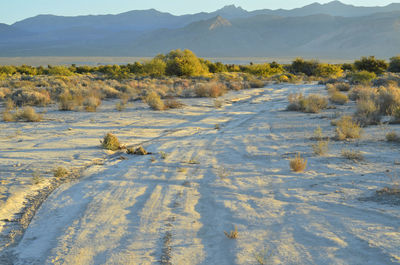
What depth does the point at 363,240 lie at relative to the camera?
3.94 metres

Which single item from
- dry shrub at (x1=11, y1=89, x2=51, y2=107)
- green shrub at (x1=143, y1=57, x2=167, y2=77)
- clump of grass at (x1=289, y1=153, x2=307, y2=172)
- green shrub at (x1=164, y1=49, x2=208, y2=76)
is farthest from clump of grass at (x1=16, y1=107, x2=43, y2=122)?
green shrub at (x1=164, y1=49, x2=208, y2=76)

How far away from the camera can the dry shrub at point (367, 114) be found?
10695 mm

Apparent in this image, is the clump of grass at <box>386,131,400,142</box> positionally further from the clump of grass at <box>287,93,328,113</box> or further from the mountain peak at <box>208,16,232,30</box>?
the mountain peak at <box>208,16,232,30</box>

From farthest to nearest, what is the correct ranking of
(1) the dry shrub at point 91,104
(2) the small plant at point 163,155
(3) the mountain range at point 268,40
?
(3) the mountain range at point 268,40 → (1) the dry shrub at point 91,104 → (2) the small plant at point 163,155

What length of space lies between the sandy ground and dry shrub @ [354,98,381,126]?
740mm

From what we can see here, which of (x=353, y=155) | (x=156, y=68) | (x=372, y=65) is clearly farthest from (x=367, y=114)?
(x=372, y=65)

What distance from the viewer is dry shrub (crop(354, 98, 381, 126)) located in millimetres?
10695

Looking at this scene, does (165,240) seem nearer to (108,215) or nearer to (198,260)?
(198,260)

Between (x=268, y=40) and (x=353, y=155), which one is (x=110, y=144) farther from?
(x=268, y=40)

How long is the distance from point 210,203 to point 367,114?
835 centimetres

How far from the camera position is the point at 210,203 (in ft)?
17.4

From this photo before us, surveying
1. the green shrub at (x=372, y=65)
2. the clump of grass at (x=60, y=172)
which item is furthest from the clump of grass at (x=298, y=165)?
the green shrub at (x=372, y=65)

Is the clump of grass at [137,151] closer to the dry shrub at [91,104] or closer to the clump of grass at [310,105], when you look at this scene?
the dry shrub at [91,104]

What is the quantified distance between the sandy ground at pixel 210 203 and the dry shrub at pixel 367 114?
0.74 m
